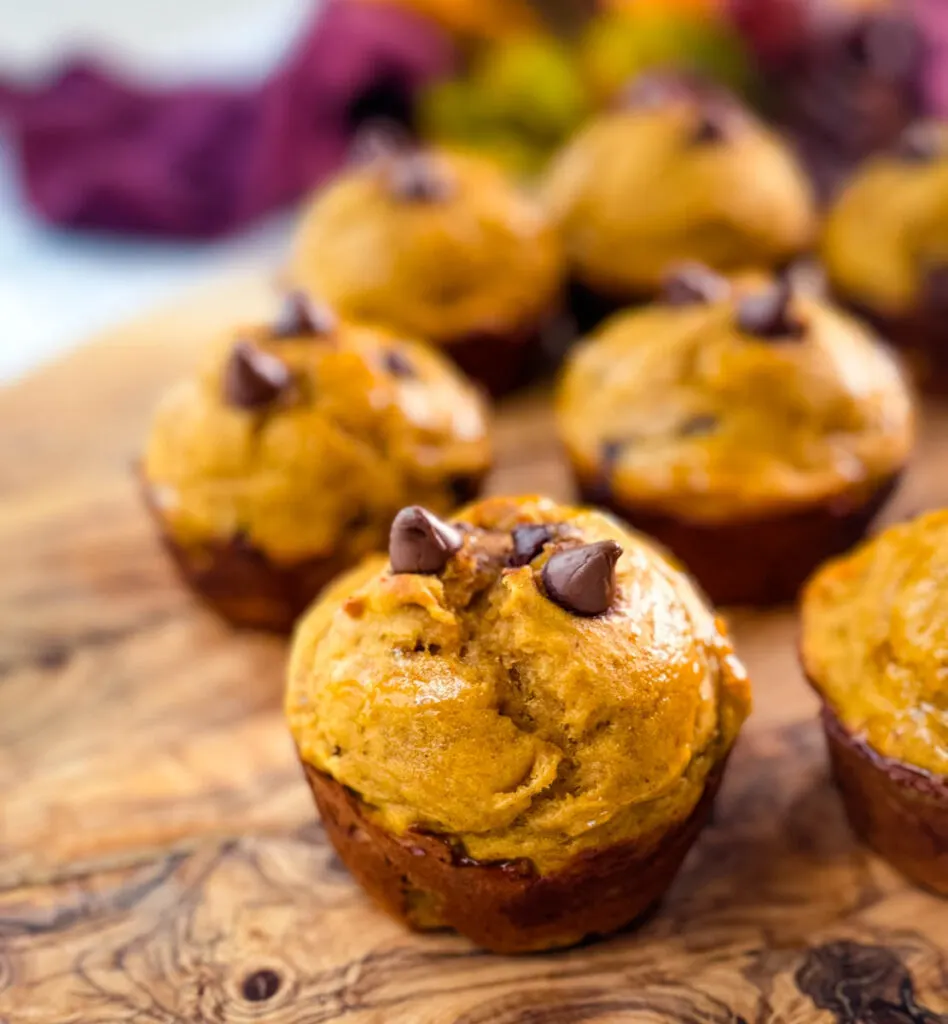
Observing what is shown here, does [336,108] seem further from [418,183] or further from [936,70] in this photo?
[936,70]

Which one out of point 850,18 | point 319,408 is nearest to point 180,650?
point 319,408

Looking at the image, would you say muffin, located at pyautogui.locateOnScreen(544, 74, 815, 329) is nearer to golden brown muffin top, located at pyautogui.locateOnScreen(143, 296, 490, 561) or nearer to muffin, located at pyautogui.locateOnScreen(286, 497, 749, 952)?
golden brown muffin top, located at pyautogui.locateOnScreen(143, 296, 490, 561)

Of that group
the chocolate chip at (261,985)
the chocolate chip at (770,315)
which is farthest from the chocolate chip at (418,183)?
the chocolate chip at (261,985)

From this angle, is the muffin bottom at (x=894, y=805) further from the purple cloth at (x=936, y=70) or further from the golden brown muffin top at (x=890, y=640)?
the purple cloth at (x=936, y=70)

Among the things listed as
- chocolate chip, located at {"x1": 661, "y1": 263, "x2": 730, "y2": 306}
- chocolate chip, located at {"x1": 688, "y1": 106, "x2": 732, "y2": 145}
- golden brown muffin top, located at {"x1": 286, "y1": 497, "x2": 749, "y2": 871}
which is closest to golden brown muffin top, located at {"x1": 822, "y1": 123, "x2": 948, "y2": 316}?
chocolate chip, located at {"x1": 688, "y1": 106, "x2": 732, "y2": 145}

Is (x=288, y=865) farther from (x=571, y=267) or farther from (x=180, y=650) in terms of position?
(x=571, y=267)

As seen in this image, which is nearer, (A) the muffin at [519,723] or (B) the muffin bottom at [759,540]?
(A) the muffin at [519,723]
